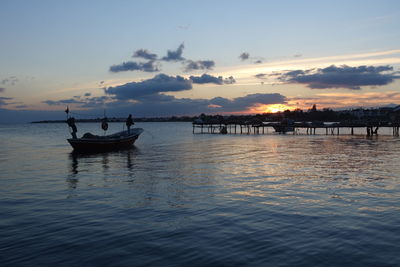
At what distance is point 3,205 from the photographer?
13.8m

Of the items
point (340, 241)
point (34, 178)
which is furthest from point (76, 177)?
point (340, 241)

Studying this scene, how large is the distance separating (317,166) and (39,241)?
2090 centimetres

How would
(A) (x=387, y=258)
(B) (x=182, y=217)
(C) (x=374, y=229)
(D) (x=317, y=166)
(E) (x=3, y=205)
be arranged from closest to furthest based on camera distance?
(A) (x=387, y=258) → (C) (x=374, y=229) → (B) (x=182, y=217) → (E) (x=3, y=205) → (D) (x=317, y=166)

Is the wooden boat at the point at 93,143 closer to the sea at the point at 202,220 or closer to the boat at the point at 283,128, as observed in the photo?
the sea at the point at 202,220

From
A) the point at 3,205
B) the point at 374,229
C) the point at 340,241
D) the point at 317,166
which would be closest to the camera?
the point at 340,241

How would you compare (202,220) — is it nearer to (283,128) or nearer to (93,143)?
(93,143)

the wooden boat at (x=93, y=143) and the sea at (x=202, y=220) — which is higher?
the wooden boat at (x=93, y=143)

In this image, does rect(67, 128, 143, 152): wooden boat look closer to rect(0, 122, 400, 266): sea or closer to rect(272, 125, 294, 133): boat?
rect(0, 122, 400, 266): sea

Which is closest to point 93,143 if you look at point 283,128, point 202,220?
point 202,220

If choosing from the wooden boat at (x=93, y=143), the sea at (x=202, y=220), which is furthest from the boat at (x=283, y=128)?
the sea at (x=202, y=220)

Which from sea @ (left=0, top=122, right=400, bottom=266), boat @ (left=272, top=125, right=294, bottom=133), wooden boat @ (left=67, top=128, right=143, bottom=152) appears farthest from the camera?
boat @ (left=272, top=125, right=294, bottom=133)

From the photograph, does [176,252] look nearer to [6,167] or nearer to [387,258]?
[387,258]

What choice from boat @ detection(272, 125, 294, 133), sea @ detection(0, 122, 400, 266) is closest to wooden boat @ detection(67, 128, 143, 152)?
sea @ detection(0, 122, 400, 266)

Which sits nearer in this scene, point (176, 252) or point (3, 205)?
point (176, 252)
